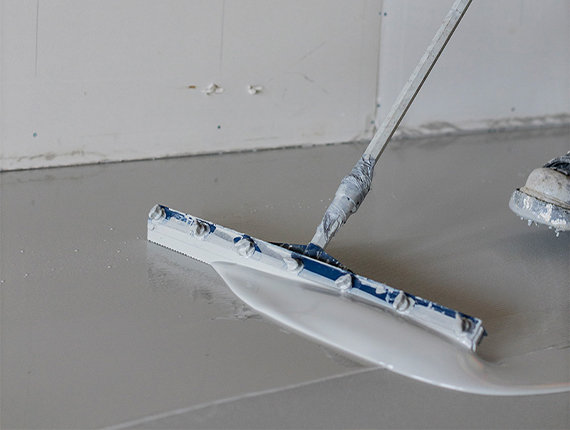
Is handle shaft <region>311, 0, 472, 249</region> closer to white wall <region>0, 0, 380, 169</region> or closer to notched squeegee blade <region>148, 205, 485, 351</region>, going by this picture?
notched squeegee blade <region>148, 205, 485, 351</region>

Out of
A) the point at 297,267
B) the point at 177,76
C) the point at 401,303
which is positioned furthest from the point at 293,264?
the point at 177,76

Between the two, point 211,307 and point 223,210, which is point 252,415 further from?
point 223,210

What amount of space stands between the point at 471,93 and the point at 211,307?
1.91 m

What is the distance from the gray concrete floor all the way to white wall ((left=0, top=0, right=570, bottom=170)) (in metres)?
0.10

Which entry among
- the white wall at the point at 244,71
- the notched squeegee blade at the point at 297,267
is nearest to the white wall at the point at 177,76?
the white wall at the point at 244,71

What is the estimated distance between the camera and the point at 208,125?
261 cm

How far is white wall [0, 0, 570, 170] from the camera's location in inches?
90.3

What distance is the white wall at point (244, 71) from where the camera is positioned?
7.52ft

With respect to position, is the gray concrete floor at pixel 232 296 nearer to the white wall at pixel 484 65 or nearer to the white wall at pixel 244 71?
the white wall at pixel 244 71

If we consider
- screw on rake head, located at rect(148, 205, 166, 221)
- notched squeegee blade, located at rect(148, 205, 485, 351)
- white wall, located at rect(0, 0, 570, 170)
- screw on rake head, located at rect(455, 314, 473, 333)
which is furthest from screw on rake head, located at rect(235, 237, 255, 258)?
white wall, located at rect(0, 0, 570, 170)

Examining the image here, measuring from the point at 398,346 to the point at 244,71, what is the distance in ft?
4.56

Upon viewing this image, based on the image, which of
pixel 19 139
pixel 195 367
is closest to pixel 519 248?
pixel 195 367

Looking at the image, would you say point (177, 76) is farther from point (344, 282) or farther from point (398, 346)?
point (398, 346)

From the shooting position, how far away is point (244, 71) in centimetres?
264
